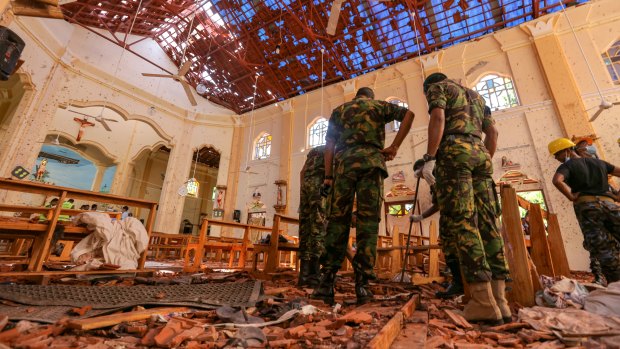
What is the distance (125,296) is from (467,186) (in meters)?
2.64

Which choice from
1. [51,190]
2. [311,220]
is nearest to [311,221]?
[311,220]

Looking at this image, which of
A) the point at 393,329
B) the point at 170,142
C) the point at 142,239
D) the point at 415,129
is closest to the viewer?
the point at 393,329

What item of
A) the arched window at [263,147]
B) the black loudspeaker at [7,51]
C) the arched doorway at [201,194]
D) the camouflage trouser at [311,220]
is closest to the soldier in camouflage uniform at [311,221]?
the camouflage trouser at [311,220]

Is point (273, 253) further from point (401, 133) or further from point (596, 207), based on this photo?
point (596, 207)

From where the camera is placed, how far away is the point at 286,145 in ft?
44.1

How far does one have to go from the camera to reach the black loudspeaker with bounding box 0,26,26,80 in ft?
11.7

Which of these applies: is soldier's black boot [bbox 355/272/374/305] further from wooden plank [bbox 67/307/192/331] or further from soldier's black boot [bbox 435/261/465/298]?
wooden plank [bbox 67/307/192/331]

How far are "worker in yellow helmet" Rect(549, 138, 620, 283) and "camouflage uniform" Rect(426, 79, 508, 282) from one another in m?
1.75

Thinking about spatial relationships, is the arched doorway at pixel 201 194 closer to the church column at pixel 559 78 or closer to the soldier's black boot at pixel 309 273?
the soldier's black boot at pixel 309 273

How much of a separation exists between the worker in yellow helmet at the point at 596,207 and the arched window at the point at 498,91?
769 centimetres

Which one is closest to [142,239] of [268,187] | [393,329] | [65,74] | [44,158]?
[393,329]

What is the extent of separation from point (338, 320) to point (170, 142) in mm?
15409

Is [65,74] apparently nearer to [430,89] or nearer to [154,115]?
[154,115]

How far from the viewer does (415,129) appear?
1052 centimetres
